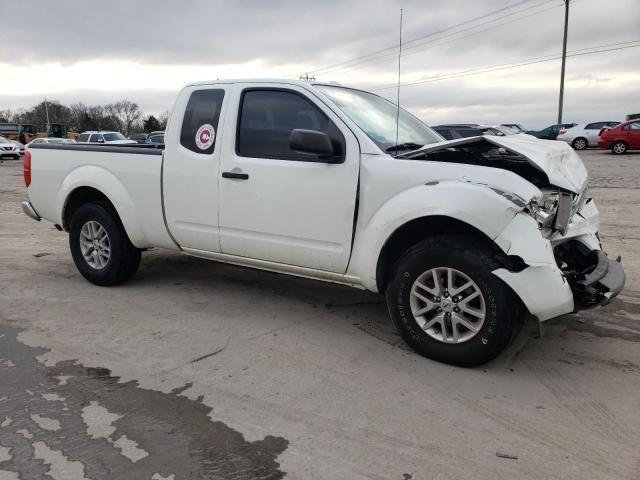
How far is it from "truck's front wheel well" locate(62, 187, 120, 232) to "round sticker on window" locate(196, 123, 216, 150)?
4.43 feet

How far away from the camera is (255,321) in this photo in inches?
185

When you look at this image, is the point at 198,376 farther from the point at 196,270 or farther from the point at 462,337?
the point at 196,270

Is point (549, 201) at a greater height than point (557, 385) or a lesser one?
greater

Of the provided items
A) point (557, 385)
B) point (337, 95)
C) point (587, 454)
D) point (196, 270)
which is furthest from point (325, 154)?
point (196, 270)

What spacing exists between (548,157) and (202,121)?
9.33 feet

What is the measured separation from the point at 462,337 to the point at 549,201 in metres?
1.04

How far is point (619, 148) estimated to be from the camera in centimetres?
2428

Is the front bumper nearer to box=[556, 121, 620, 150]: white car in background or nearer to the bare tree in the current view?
box=[556, 121, 620, 150]: white car in background

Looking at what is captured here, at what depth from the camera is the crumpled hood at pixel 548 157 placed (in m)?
3.65

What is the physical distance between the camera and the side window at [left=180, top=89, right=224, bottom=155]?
4824 mm

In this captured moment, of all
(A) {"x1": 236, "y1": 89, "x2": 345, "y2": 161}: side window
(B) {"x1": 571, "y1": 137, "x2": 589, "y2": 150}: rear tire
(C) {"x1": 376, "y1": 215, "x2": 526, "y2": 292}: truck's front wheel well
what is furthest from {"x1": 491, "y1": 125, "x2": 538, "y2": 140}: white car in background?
(B) {"x1": 571, "y1": 137, "x2": 589, "y2": 150}: rear tire

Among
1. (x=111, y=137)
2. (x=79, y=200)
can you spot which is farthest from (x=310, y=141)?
(x=111, y=137)

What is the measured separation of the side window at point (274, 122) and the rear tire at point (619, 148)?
23.8 m

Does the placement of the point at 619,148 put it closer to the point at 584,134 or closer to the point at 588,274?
the point at 584,134
